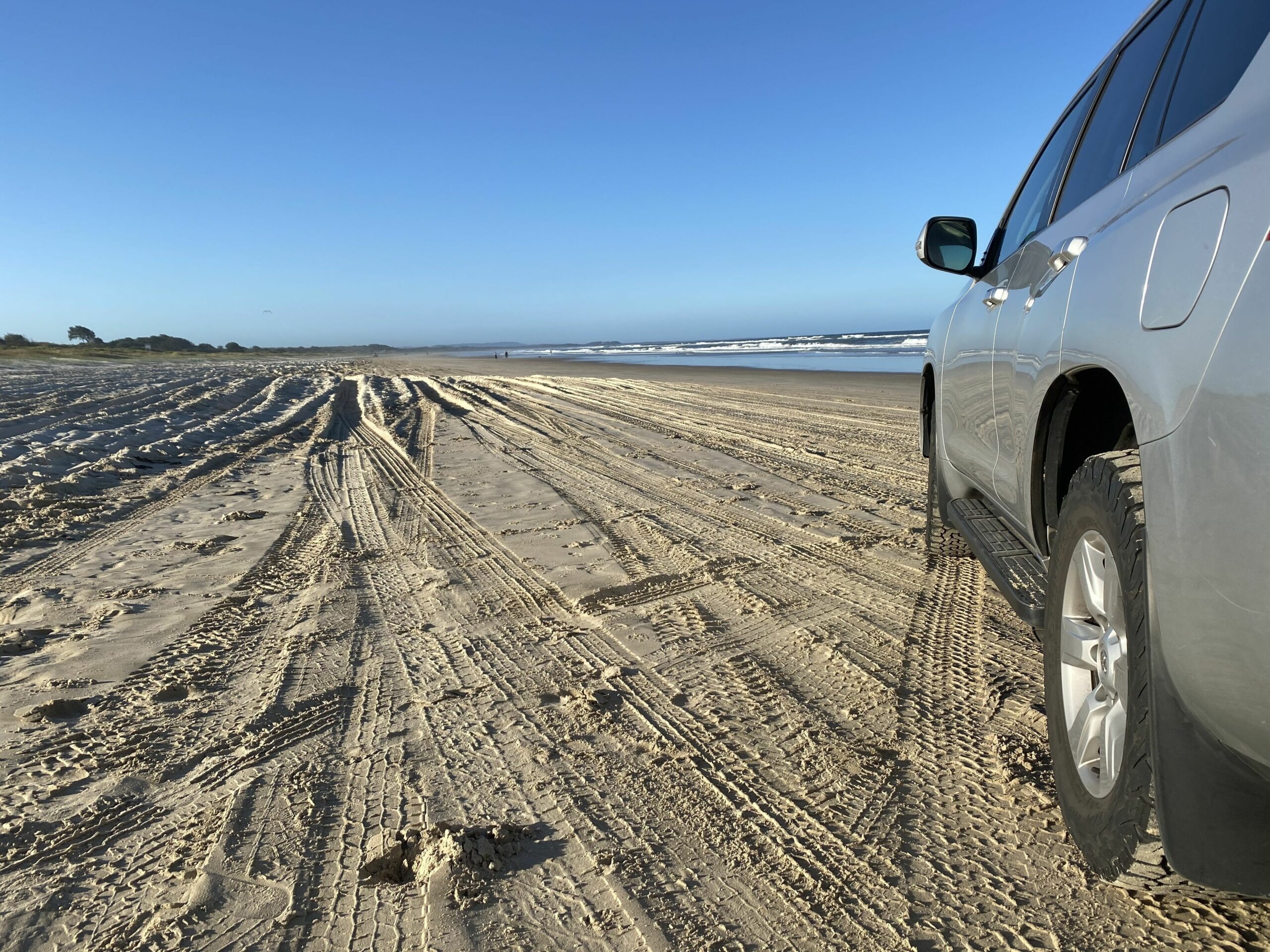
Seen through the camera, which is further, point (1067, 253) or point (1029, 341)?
point (1029, 341)

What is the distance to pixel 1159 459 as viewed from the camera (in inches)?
55.5

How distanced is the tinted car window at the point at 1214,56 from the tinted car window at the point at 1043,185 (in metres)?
1.00

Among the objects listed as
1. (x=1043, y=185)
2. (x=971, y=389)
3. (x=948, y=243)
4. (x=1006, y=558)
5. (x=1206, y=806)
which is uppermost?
(x=1043, y=185)

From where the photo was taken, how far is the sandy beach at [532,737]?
1.80 m

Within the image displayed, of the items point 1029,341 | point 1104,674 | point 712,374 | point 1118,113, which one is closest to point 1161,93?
point 1118,113

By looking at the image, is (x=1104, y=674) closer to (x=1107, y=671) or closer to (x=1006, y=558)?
(x=1107, y=671)

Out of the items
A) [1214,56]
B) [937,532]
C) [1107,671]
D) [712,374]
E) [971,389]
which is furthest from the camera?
[712,374]

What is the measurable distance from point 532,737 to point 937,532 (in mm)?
3464

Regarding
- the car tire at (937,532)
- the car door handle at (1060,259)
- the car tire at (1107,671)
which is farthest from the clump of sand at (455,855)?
the car tire at (937,532)

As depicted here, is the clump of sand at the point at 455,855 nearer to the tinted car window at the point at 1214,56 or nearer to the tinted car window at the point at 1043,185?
the tinted car window at the point at 1214,56

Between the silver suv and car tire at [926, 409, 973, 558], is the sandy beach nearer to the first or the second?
car tire at [926, 409, 973, 558]

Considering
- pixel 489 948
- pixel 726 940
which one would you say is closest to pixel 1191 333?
pixel 726 940

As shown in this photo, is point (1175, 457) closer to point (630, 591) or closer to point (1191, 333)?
point (1191, 333)

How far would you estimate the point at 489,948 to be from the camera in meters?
1.71
